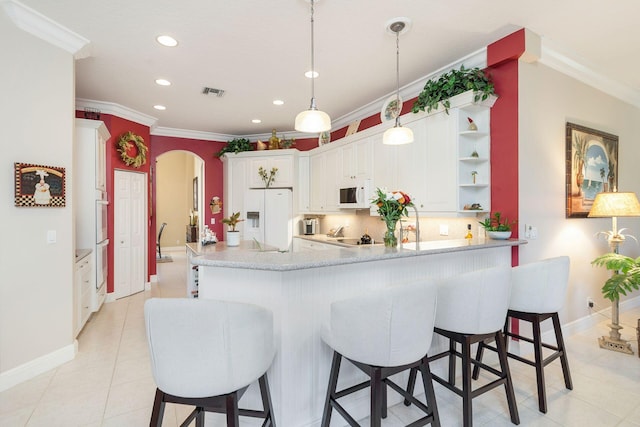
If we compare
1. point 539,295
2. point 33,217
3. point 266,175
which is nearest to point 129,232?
point 266,175

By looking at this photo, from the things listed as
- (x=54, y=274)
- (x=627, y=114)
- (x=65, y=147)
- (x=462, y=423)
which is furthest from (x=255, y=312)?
(x=627, y=114)

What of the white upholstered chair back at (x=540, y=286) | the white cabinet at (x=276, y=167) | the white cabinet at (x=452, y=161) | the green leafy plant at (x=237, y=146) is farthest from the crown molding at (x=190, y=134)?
the white upholstered chair back at (x=540, y=286)

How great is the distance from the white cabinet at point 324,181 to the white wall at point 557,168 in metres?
2.56

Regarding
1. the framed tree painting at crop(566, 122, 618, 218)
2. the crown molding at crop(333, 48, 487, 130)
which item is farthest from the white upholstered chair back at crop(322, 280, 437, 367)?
the framed tree painting at crop(566, 122, 618, 218)

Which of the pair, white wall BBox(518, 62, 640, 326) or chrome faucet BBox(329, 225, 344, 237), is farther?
chrome faucet BBox(329, 225, 344, 237)

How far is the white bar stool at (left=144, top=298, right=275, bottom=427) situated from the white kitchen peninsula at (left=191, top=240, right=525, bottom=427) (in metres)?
0.39

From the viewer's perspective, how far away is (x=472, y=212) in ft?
10.3

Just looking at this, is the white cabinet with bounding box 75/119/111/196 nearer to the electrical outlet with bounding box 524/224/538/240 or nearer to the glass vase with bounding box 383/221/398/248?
the glass vase with bounding box 383/221/398/248

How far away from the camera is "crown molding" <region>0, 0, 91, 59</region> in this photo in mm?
2410

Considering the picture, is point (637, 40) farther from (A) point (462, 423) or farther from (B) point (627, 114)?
(A) point (462, 423)

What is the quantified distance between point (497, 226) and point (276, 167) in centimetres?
→ 382

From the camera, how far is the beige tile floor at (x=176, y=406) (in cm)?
204

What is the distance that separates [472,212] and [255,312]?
2.57 metres

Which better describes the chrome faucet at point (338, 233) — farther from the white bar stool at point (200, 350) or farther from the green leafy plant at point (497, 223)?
the white bar stool at point (200, 350)
